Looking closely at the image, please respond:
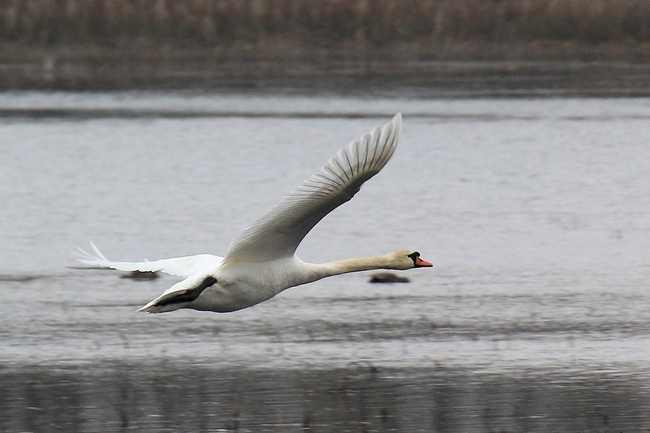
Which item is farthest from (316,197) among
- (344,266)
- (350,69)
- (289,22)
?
(289,22)

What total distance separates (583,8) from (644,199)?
19.1m

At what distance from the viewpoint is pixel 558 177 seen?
1562 centimetres

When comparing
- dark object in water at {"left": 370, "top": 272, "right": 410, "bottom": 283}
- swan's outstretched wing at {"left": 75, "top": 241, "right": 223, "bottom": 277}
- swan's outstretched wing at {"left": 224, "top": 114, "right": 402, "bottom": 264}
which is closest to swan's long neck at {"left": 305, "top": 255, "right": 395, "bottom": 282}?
swan's outstretched wing at {"left": 224, "top": 114, "right": 402, "bottom": 264}

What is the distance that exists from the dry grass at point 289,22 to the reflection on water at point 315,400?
1017 inches

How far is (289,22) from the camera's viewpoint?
33.3m

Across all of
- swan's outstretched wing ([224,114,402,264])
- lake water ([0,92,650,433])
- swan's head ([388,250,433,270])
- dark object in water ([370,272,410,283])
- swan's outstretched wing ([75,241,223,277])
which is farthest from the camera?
dark object in water ([370,272,410,283])

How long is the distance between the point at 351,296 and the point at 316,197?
3900mm

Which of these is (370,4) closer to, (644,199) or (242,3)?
(242,3)

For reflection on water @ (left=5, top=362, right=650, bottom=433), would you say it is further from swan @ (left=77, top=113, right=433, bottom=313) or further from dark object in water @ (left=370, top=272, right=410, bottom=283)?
dark object in water @ (left=370, top=272, right=410, bottom=283)

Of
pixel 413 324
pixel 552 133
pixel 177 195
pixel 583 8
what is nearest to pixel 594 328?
pixel 413 324

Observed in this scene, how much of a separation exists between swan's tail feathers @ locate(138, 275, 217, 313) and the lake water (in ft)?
2.21

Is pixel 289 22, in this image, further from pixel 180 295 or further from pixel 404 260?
pixel 180 295

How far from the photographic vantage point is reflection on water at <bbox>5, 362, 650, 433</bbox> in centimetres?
674

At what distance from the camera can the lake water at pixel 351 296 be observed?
7.10 m
